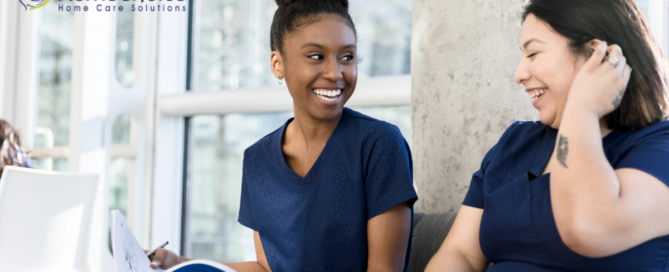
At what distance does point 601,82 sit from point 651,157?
0.53 feet

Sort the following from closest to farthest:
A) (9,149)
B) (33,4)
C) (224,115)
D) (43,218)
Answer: (43,218) → (9,149) → (224,115) → (33,4)

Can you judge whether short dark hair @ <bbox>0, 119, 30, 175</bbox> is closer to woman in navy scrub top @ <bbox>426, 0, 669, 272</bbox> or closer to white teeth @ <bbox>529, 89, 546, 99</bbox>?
woman in navy scrub top @ <bbox>426, 0, 669, 272</bbox>

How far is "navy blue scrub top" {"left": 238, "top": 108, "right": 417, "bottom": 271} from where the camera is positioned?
145 centimetres

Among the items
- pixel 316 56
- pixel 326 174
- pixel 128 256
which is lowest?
pixel 128 256

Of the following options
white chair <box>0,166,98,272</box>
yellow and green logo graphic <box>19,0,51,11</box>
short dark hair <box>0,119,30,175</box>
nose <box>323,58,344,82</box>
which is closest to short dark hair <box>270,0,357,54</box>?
nose <box>323,58,344,82</box>

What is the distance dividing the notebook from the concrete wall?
1098 millimetres

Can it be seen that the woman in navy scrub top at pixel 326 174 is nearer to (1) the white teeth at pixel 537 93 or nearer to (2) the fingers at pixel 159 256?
(2) the fingers at pixel 159 256

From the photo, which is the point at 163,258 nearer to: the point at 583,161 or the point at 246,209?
the point at 246,209

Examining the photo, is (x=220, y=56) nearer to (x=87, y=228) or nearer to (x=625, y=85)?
(x=87, y=228)

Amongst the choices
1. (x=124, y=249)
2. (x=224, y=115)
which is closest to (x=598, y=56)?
(x=124, y=249)

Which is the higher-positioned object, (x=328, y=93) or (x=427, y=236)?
(x=328, y=93)

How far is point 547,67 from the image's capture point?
3.55 ft

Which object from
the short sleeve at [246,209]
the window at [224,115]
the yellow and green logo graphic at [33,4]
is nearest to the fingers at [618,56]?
the short sleeve at [246,209]

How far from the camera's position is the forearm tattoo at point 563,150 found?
0.96 metres
